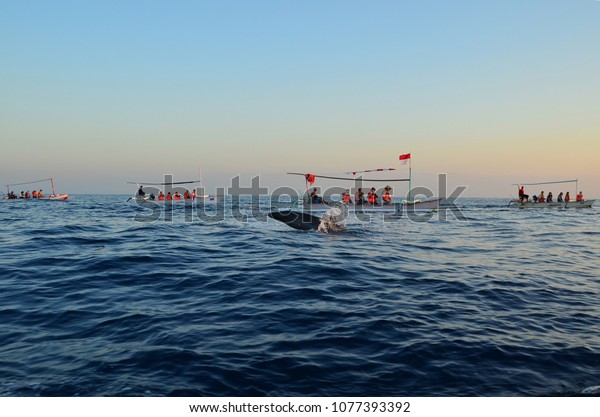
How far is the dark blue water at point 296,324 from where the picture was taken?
4375 millimetres

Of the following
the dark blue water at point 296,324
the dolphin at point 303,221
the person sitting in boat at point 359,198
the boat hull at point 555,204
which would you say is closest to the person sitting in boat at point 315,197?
the person sitting in boat at point 359,198

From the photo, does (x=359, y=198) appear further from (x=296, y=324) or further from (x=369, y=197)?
(x=296, y=324)

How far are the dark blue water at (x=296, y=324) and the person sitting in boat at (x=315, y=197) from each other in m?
35.4

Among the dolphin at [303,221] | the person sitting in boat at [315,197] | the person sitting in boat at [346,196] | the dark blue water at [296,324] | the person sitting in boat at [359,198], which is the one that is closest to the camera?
the dark blue water at [296,324]

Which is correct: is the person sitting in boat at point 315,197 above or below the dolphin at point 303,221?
above

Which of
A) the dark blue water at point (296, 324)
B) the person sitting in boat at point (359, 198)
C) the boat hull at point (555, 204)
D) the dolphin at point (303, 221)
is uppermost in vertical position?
the person sitting in boat at point (359, 198)

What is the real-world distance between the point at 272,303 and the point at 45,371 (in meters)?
4.03

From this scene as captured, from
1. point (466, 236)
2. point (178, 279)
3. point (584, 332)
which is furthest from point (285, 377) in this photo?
point (466, 236)

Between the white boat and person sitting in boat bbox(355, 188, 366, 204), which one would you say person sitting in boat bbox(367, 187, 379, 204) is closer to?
person sitting in boat bbox(355, 188, 366, 204)

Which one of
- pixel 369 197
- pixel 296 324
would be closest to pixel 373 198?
pixel 369 197

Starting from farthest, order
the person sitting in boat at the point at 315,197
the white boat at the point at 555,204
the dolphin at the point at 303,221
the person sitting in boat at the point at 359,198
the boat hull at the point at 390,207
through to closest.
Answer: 1. the white boat at the point at 555,204
2. the person sitting in boat at the point at 315,197
3. the person sitting in boat at the point at 359,198
4. the boat hull at the point at 390,207
5. the dolphin at the point at 303,221

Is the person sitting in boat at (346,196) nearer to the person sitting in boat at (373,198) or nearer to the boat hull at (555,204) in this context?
the person sitting in boat at (373,198)
